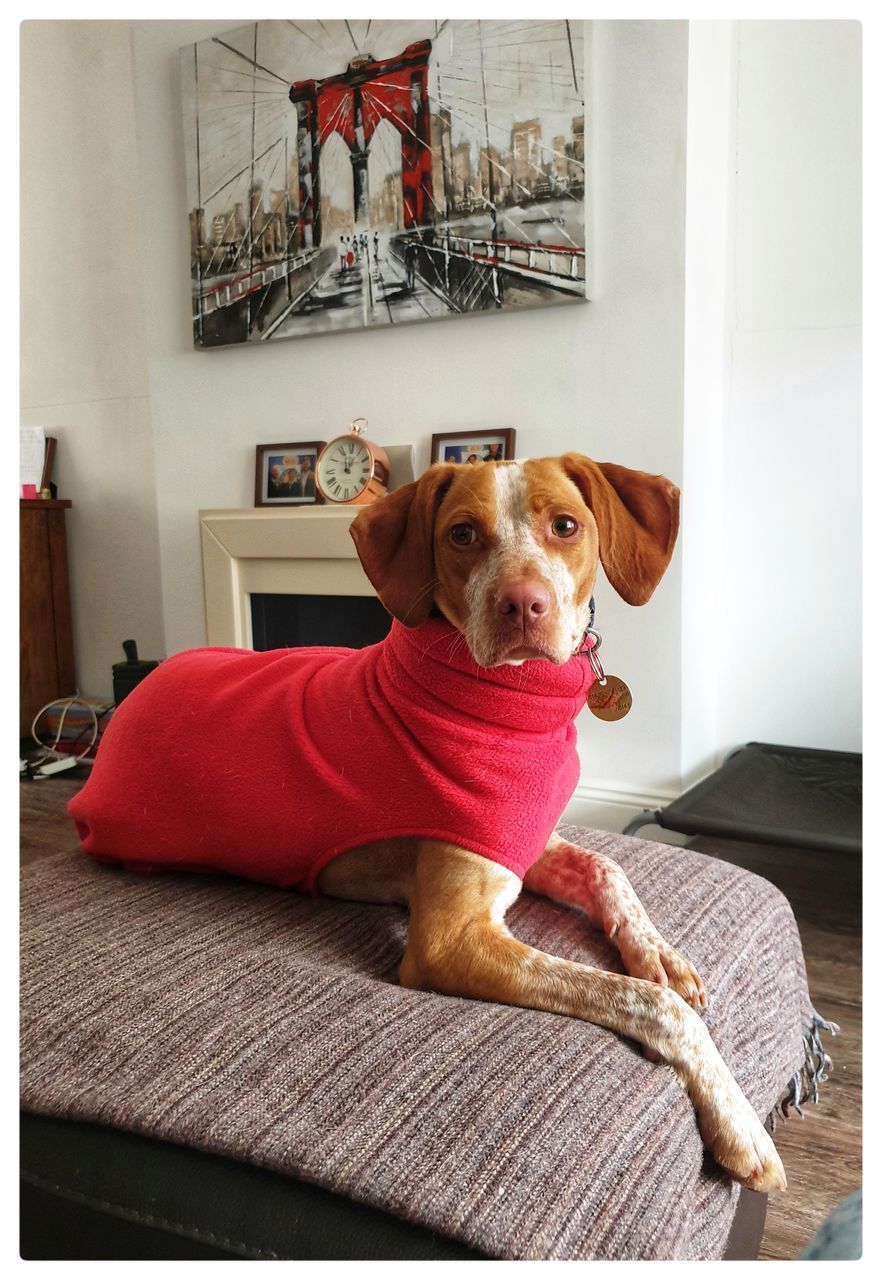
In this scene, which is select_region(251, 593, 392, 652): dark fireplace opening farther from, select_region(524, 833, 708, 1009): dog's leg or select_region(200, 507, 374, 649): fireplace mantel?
select_region(524, 833, 708, 1009): dog's leg

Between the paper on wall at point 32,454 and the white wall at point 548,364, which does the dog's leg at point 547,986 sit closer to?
the white wall at point 548,364

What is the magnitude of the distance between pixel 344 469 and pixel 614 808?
1327 mm

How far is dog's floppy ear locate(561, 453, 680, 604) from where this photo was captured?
1.04 m

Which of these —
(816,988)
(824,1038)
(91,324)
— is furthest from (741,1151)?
(91,324)

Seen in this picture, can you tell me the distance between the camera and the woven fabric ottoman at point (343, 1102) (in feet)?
2.34

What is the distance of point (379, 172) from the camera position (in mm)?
2793

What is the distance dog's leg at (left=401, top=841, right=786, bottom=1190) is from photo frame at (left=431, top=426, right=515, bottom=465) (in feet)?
5.94

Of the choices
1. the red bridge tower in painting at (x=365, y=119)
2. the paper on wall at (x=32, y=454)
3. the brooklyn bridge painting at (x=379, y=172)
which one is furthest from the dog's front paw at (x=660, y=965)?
the paper on wall at (x=32, y=454)

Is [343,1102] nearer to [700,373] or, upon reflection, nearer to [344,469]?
[700,373]

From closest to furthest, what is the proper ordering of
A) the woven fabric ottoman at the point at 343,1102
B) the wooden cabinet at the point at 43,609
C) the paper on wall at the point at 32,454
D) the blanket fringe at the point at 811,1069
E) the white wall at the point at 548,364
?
the woven fabric ottoman at the point at 343,1102 → the blanket fringe at the point at 811,1069 → the white wall at the point at 548,364 → the wooden cabinet at the point at 43,609 → the paper on wall at the point at 32,454

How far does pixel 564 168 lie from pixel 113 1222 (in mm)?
2522

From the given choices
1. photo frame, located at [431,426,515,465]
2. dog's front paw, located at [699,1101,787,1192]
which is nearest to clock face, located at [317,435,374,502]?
photo frame, located at [431,426,515,465]

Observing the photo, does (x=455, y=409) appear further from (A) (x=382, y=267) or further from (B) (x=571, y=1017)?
(B) (x=571, y=1017)

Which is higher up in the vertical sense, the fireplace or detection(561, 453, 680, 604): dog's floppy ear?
detection(561, 453, 680, 604): dog's floppy ear
